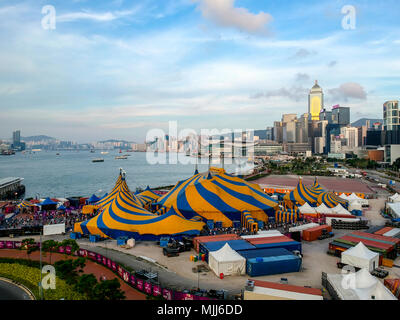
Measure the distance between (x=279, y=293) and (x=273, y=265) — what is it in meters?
3.54

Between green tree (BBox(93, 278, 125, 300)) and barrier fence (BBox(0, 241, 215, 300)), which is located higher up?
green tree (BBox(93, 278, 125, 300))

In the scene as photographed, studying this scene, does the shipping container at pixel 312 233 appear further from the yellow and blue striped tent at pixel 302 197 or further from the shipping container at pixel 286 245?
the yellow and blue striped tent at pixel 302 197

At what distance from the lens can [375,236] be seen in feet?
57.2

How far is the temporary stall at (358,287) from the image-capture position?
10.4m

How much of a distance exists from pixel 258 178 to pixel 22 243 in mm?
50449

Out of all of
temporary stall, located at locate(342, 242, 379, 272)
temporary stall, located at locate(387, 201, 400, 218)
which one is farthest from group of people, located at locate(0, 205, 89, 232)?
temporary stall, located at locate(387, 201, 400, 218)

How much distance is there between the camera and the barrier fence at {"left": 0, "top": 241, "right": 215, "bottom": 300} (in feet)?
35.4

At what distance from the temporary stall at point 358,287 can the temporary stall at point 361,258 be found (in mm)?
2914

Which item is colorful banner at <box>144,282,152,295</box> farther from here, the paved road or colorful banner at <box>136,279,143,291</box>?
the paved road

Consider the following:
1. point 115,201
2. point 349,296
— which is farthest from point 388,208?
point 115,201

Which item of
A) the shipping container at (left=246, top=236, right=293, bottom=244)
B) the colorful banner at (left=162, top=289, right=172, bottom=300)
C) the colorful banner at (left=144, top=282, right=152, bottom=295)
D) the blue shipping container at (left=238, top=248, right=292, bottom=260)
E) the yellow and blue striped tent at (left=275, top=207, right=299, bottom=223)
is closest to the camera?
the colorful banner at (left=162, top=289, right=172, bottom=300)

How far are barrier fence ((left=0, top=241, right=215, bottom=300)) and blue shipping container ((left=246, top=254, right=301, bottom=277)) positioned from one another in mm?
3585
